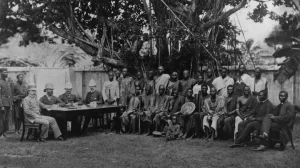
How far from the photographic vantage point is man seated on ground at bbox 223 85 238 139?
31.2ft

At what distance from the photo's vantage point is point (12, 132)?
11328mm

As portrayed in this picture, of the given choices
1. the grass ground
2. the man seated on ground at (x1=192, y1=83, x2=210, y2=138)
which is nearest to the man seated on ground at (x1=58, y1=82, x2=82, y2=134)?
the grass ground

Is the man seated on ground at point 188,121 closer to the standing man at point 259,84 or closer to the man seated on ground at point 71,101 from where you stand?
the standing man at point 259,84

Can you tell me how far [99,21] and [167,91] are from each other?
496 cm

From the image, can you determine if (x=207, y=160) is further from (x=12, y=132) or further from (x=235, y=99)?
(x=12, y=132)

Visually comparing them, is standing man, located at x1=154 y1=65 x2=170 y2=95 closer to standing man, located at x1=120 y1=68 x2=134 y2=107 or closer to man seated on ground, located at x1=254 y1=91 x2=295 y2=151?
standing man, located at x1=120 y1=68 x2=134 y2=107

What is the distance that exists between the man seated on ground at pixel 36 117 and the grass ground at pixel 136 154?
11.9 inches

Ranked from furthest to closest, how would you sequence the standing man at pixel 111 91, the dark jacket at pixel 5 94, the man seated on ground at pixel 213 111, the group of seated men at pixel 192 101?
the standing man at pixel 111 91 → the dark jacket at pixel 5 94 → the man seated on ground at pixel 213 111 → the group of seated men at pixel 192 101

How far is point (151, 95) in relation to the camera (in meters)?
11.2

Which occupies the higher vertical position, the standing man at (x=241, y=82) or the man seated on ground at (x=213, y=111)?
the standing man at (x=241, y=82)

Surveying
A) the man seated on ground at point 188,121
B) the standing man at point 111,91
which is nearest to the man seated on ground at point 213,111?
the man seated on ground at point 188,121

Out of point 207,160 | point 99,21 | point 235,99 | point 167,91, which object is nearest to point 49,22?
point 99,21

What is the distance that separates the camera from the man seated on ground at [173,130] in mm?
9797

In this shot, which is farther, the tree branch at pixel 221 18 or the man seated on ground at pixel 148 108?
the tree branch at pixel 221 18
